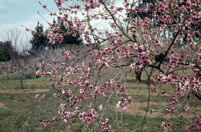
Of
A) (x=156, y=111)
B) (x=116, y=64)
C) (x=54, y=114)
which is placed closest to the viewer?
(x=116, y=64)

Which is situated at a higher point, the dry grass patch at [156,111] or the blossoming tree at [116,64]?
the blossoming tree at [116,64]

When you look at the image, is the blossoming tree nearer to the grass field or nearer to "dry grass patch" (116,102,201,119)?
the grass field

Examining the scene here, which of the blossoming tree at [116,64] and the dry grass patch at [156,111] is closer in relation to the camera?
the blossoming tree at [116,64]

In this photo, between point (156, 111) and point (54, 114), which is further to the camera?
point (156, 111)

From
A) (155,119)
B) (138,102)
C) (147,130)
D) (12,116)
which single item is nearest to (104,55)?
(147,130)

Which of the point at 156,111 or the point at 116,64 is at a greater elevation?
the point at 116,64

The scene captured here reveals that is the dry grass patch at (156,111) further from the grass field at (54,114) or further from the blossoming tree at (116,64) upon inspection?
the blossoming tree at (116,64)

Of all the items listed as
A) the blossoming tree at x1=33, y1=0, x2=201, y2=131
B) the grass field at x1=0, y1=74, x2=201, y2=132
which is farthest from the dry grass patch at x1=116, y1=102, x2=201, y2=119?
the blossoming tree at x1=33, y1=0, x2=201, y2=131

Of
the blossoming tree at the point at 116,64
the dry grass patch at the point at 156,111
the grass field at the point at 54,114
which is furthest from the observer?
the dry grass patch at the point at 156,111

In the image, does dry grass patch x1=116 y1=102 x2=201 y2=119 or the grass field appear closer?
the grass field

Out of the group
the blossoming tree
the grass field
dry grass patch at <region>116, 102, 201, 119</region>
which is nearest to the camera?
the blossoming tree

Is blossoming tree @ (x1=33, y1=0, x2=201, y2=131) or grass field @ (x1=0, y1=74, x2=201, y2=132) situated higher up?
blossoming tree @ (x1=33, y1=0, x2=201, y2=131)

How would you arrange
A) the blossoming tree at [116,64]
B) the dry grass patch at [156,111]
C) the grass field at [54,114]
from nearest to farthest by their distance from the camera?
the blossoming tree at [116,64], the grass field at [54,114], the dry grass patch at [156,111]

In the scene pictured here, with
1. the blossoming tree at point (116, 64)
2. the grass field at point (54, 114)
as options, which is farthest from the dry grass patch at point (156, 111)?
the blossoming tree at point (116, 64)
